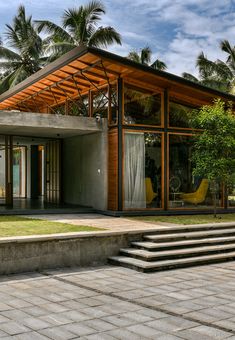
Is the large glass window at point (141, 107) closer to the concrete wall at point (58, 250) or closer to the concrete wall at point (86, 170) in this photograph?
the concrete wall at point (86, 170)

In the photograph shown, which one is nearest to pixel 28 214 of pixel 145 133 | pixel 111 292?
pixel 145 133

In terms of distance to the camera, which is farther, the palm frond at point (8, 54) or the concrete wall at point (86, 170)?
the palm frond at point (8, 54)

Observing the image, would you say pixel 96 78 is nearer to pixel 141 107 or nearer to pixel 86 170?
pixel 141 107

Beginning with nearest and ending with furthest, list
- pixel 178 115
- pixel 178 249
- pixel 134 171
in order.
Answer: pixel 178 249 < pixel 134 171 < pixel 178 115

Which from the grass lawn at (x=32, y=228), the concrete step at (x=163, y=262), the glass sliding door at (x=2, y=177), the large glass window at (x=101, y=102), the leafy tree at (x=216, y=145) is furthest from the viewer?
the glass sliding door at (x=2, y=177)

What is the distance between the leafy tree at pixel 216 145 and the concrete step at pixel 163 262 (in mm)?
4180

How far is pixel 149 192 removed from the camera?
14.3 metres

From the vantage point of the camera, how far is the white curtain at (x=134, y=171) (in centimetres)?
1395

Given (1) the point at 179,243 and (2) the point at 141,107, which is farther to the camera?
(2) the point at 141,107

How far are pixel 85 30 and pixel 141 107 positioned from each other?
17725 millimetres

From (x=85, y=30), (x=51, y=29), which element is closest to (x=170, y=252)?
(x=85, y=30)

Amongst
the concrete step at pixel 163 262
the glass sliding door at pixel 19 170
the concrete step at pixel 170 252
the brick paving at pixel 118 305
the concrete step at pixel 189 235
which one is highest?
the glass sliding door at pixel 19 170

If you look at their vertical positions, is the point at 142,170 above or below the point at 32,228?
above

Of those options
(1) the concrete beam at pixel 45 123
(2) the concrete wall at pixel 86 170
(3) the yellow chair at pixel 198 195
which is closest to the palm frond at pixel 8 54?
→ (2) the concrete wall at pixel 86 170
